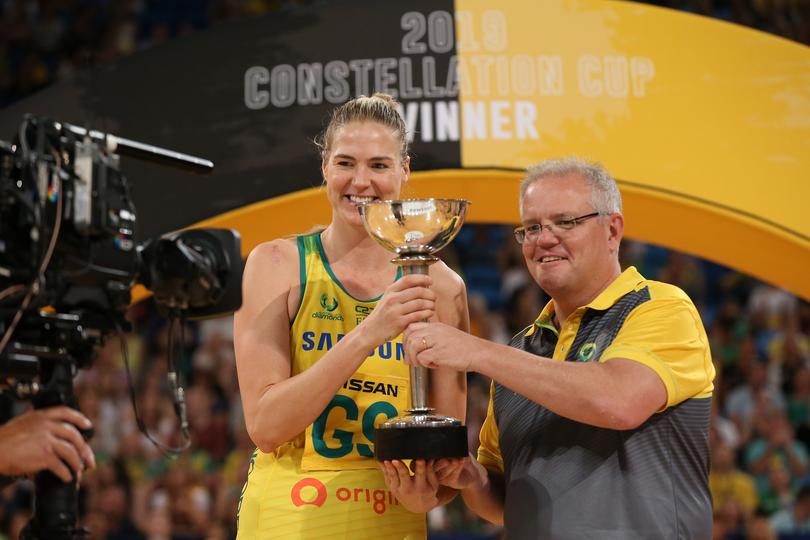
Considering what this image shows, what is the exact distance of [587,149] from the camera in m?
3.96

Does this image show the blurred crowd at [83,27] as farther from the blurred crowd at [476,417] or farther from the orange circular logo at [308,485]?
the orange circular logo at [308,485]

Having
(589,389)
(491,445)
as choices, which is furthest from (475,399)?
(589,389)

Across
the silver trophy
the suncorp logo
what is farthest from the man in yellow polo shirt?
the suncorp logo

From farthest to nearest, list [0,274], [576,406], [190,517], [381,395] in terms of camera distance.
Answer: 1. [190,517]
2. [381,395]
3. [576,406]
4. [0,274]

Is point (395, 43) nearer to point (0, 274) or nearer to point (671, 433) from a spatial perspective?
point (671, 433)

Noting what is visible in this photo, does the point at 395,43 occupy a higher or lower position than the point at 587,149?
higher

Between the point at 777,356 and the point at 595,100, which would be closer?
the point at 595,100

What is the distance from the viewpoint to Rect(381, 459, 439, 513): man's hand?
2758 millimetres

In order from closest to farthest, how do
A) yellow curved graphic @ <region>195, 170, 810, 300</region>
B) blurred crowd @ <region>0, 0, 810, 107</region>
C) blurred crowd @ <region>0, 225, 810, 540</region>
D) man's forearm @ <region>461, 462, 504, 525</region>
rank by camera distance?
man's forearm @ <region>461, 462, 504, 525</region> < yellow curved graphic @ <region>195, 170, 810, 300</region> < blurred crowd @ <region>0, 225, 810, 540</region> < blurred crowd @ <region>0, 0, 810, 107</region>

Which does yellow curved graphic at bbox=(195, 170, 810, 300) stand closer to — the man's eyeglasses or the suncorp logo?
the man's eyeglasses

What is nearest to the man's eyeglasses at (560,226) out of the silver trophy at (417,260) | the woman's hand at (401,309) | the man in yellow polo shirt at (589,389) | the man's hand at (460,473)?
the man in yellow polo shirt at (589,389)

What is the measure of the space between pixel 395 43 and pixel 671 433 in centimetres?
194

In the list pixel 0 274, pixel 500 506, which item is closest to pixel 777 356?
pixel 500 506

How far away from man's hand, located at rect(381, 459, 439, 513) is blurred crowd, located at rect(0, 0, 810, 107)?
7.43 metres
